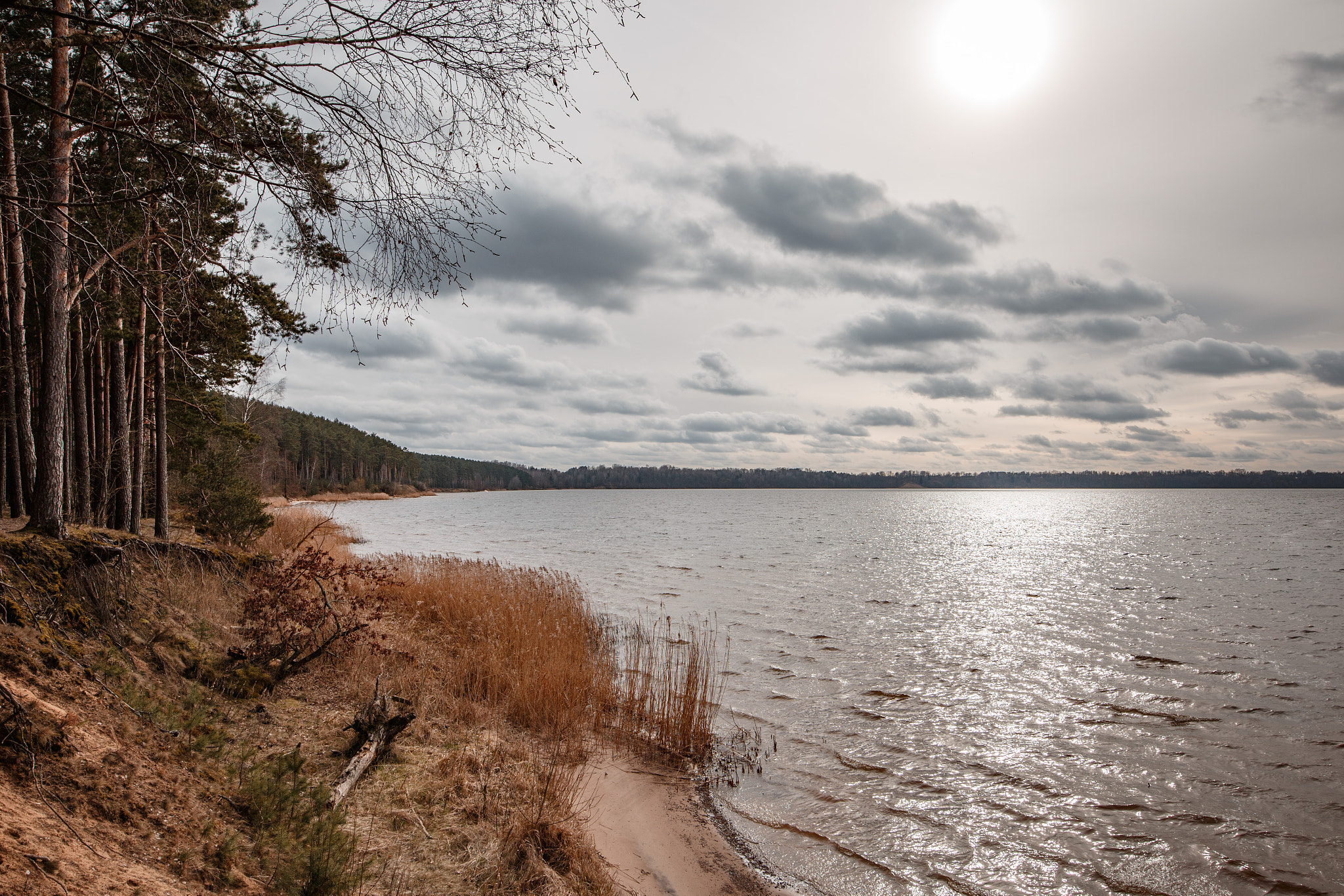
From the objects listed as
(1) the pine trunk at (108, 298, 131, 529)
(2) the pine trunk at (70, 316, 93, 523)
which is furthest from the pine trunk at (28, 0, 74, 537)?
(2) the pine trunk at (70, 316, 93, 523)

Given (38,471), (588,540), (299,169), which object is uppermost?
(299,169)

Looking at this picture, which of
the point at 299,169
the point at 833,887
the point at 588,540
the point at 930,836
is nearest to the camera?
the point at 299,169

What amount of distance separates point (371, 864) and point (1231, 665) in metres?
16.1

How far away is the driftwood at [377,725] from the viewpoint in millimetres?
5578

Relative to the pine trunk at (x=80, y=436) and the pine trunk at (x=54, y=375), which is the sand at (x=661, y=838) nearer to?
the pine trunk at (x=54, y=375)

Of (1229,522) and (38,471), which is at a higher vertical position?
(38,471)

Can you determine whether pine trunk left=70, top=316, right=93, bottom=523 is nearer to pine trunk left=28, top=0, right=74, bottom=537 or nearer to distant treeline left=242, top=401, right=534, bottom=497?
pine trunk left=28, top=0, right=74, bottom=537

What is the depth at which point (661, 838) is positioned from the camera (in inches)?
257

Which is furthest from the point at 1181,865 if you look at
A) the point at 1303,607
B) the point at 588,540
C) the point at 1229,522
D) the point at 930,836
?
the point at 1229,522

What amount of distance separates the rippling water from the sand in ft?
1.71

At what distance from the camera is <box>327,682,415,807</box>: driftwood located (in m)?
5.58

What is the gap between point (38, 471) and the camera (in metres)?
8.33

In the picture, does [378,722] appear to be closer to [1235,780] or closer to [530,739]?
[530,739]

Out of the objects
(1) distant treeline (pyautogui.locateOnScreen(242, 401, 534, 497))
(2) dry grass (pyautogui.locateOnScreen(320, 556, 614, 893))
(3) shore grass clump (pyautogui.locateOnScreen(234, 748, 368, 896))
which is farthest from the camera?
(1) distant treeline (pyautogui.locateOnScreen(242, 401, 534, 497))
